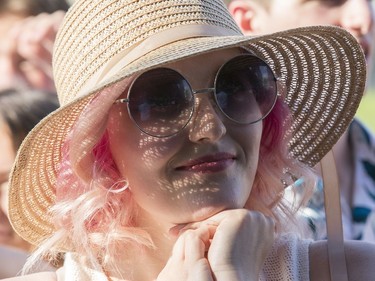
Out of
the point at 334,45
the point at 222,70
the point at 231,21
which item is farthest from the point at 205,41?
the point at 334,45

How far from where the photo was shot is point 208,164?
2.01m

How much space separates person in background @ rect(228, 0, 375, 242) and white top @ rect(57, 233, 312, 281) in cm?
147

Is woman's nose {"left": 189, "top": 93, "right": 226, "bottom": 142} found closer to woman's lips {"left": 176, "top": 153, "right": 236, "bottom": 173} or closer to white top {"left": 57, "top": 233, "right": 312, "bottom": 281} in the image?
woman's lips {"left": 176, "top": 153, "right": 236, "bottom": 173}

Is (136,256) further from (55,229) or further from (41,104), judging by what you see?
(41,104)

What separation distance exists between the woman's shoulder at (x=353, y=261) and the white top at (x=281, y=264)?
22mm

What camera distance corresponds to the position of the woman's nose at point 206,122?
1.98 meters

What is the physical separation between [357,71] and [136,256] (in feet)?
2.40

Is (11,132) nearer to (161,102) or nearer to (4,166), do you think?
(4,166)

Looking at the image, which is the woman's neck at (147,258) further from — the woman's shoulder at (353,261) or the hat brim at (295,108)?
the woman's shoulder at (353,261)

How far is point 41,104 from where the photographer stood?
350 centimetres

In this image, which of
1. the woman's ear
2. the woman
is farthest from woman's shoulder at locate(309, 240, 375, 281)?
the woman's ear

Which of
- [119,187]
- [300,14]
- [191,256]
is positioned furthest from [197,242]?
[300,14]

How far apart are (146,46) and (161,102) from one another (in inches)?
6.0

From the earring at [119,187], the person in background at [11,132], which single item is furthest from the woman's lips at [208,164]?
the person in background at [11,132]
